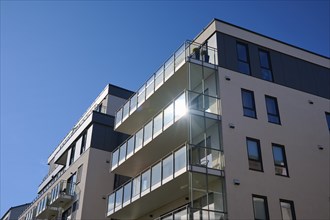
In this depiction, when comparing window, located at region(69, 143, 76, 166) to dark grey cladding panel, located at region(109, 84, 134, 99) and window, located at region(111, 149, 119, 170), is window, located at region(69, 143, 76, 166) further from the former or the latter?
window, located at region(111, 149, 119, 170)

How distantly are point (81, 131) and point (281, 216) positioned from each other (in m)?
17.5

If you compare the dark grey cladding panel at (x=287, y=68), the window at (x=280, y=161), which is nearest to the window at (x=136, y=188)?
the window at (x=280, y=161)

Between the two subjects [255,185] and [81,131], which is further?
[81,131]

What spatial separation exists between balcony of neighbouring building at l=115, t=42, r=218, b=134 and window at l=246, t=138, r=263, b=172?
12.2 feet

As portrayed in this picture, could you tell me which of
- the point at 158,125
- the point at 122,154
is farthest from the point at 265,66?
the point at 122,154

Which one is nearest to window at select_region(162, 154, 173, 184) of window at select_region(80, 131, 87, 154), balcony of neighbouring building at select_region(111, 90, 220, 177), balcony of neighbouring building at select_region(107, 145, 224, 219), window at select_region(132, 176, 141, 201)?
balcony of neighbouring building at select_region(107, 145, 224, 219)

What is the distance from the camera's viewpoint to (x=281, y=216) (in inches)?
653

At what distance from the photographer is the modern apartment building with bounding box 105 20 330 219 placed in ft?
54.4

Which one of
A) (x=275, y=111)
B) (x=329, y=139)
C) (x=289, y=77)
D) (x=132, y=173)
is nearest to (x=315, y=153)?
(x=329, y=139)

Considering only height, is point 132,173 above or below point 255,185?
above

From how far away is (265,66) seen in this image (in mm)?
20766

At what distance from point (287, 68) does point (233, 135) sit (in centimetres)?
596

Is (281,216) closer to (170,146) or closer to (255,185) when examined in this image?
(255,185)

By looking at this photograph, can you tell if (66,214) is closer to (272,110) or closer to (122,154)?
(122,154)
